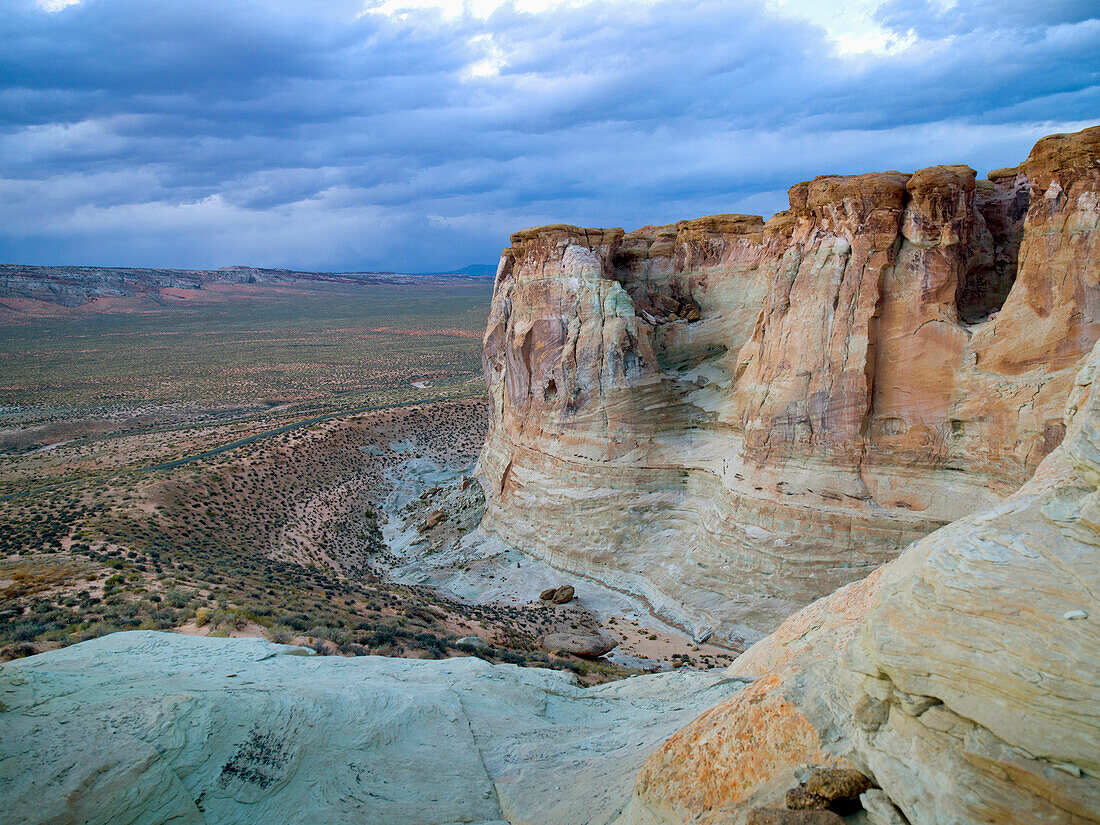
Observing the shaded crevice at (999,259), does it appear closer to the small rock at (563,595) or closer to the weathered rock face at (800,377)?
the weathered rock face at (800,377)

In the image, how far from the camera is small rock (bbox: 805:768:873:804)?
5.51 metres

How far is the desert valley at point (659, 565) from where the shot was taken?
534cm

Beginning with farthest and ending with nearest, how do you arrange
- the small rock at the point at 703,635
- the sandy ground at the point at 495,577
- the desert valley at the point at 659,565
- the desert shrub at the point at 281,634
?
the small rock at the point at 703,635 < the sandy ground at the point at 495,577 < the desert shrub at the point at 281,634 < the desert valley at the point at 659,565

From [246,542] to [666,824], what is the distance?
2523cm

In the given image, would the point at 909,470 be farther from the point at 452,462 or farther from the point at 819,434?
the point at 452,462

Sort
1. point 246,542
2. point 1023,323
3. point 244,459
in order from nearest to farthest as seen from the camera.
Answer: point 1023,323 < point 246,542 < point 244,459

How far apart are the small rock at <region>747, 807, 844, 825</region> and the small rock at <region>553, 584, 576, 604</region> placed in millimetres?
16005

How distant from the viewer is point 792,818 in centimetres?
552

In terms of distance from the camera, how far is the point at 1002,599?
16.5 feet

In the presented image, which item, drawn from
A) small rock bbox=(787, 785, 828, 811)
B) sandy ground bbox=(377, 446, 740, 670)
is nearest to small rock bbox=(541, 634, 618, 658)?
sandy ground bbox=(377, 446, 740, 670)

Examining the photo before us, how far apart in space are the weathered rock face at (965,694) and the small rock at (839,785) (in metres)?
0.14

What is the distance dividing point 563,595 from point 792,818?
53.6 ft

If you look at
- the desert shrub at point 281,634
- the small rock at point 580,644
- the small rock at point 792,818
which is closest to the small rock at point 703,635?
the small rock at point 580,644

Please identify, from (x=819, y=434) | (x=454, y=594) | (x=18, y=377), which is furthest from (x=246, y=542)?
(x=18, y=377)
